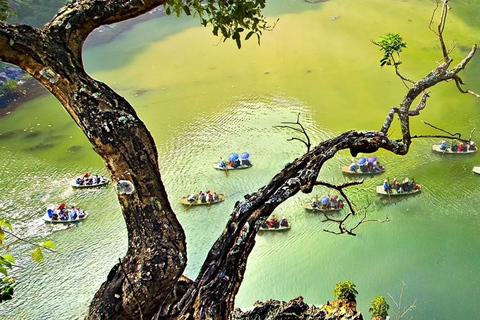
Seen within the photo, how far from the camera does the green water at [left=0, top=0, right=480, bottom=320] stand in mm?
6164

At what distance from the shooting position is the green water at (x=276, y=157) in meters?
6.16

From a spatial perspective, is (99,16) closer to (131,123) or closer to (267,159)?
(131,123)

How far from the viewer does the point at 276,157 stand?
781 cm

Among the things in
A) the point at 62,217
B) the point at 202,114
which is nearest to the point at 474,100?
the point at 202,114

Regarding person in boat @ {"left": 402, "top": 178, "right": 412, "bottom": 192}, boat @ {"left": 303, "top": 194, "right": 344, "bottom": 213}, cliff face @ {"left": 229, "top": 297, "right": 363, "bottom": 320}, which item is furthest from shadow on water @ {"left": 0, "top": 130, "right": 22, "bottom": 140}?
cliff face @ {"left": 229, "top": 297, "right": 363, "bottom": 320}

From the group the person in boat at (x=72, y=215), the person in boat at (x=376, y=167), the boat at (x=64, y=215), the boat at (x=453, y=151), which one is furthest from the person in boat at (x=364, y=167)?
the person in boat at (x=72, y=215)

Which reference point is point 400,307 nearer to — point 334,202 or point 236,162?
point 334,202

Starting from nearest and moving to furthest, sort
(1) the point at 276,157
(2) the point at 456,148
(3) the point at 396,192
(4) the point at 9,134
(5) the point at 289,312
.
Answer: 1. (5) the point at 289,312
2. (3) the point at 396,192
3. (2) the point at 456,148
4. (1) the point at 276,157
5. (4) the point at 9,134

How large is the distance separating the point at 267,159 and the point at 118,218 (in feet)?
7.75

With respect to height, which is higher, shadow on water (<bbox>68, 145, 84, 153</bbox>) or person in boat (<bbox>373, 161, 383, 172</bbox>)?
shadow on water (<bbox>68, 145, 84, 153</bbox>)

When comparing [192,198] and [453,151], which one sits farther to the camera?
[453,151]

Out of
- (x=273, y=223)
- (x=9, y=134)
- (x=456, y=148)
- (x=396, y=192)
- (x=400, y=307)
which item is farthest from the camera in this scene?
(x=9, y=134)

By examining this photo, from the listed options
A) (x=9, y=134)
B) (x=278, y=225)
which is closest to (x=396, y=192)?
(x=278, y=225)

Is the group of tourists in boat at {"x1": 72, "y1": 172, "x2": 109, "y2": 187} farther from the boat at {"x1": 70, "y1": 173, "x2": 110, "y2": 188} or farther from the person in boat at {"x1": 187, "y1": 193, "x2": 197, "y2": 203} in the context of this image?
the person in boat at {"x1": 187, "y1": 193, "x2": 197, "y2": 203}
